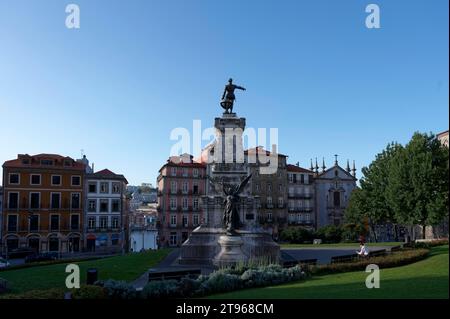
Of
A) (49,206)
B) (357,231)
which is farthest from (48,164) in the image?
(357,231)

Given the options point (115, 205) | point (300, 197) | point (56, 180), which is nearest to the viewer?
point (56, 180)

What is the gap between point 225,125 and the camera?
103ft

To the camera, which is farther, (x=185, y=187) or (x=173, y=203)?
(x=185, y=187)

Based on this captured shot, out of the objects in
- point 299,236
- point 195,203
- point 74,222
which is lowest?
point 299,236

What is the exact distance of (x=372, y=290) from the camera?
14047 mm

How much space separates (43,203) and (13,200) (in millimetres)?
3795

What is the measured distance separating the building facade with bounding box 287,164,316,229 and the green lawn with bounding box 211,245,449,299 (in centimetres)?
5550

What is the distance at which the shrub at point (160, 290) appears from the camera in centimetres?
1545

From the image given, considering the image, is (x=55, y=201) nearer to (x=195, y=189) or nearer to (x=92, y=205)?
(x=92, y=205)

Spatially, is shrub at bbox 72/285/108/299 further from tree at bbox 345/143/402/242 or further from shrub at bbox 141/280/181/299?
tree at bbox 345/143/402/242

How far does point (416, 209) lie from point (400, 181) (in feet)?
10.3

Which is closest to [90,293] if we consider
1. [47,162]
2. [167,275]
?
[167,275]

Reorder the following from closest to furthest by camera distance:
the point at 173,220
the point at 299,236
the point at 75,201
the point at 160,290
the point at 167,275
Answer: the point at 160,290 < the point at 167,275 < the point at 299,236 < the point at 75,201 < the point at 173,220

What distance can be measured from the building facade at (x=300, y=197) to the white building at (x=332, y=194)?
48.8 inches
